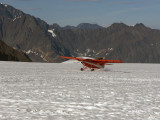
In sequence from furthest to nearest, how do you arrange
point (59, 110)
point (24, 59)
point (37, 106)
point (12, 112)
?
point (24, 59) → point (37, 106) → point (59, 110) → point (12, 112)

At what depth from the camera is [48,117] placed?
22.2 ft

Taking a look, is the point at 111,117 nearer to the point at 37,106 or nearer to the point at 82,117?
the point at 82,117

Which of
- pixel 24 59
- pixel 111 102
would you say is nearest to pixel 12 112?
pixel 111 102

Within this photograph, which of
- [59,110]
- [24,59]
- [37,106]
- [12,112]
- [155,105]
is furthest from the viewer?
[24,59]

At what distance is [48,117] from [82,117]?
2.88 feet

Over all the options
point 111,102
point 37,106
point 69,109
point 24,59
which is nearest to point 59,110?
point 69,109

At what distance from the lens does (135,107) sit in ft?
28.0

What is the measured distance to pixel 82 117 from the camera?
691 centimetres

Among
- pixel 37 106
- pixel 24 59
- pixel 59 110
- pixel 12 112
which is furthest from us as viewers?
pixel 24 59

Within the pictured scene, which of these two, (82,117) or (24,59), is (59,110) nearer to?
(82,117)

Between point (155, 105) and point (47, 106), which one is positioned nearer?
point (47, 106)

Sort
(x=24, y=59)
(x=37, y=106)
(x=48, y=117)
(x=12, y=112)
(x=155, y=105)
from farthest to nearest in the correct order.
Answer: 1. (x=24, y=59)
2. (x=155, y=105)
3. (x=37, y=106)
4. (x=12, y=112)
5. (x=48, y=117)

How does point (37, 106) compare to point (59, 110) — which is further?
point (37, 106)

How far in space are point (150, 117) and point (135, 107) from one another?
1472mm
